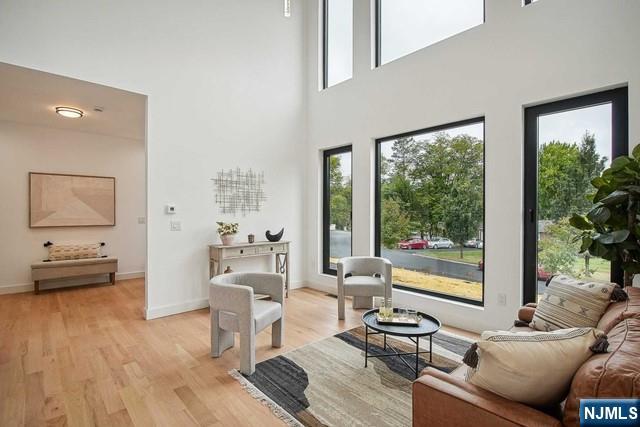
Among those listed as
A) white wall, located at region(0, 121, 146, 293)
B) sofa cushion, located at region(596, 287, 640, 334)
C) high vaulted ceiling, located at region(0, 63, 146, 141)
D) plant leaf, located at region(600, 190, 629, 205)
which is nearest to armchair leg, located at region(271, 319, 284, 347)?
sofa cushion, located at region(596, 287, 640, 334)

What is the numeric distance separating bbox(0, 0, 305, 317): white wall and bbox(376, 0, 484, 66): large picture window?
1601 mm

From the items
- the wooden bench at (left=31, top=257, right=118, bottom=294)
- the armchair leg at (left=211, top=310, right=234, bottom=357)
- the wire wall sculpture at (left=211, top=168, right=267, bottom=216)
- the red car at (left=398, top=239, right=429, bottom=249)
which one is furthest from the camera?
the wooden bench at (left=31, top=257, right=118, bottom=294)

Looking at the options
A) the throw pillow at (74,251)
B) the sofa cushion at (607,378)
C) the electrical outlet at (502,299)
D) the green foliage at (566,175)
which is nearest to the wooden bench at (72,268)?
the throw pillow at (74,251)

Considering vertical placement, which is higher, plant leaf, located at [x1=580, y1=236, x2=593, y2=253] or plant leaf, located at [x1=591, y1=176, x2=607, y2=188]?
plant leaf, located at [x1=591, y1=176, x2=607, y2=188]

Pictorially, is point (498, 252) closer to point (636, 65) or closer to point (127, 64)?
point (636, 65)

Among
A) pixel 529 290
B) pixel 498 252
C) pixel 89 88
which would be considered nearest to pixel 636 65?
pixel 498 252

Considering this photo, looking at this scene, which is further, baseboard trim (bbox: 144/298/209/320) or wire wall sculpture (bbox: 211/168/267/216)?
wire wall sculpture (bbox: 211/168/267/216)

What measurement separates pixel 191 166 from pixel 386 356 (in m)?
3.36

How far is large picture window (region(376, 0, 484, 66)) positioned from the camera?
365cm

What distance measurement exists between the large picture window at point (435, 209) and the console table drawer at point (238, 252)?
186cm

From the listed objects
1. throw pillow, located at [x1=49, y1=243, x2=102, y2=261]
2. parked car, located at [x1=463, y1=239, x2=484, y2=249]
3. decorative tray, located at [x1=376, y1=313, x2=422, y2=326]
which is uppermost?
parked car, located at [x1=463, y1=239, x2=484, y2=249]

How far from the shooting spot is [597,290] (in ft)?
6.71

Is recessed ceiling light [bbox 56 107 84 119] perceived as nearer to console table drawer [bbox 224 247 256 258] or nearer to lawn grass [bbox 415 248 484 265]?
console table drawer [bbox 224 247 256 258]

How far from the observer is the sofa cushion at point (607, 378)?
0.96 metres
